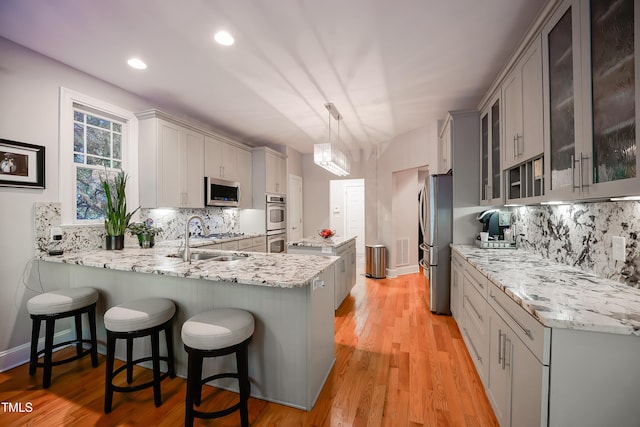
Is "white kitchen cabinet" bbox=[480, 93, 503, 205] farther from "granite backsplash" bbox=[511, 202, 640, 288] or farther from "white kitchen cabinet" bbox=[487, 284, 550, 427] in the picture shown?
"white kitchen cabinet" bbox=[487, 284, 550, 427]

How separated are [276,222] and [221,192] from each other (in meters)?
1.37

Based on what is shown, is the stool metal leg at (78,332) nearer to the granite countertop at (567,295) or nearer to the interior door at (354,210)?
the granite countertop at (567,295)

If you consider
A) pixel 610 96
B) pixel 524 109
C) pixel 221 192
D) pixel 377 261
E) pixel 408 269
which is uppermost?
pixel 524 109

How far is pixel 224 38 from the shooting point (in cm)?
216

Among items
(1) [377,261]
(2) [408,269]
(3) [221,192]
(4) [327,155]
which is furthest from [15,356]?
→ (2) [408,269]

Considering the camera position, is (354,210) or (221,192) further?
(354,210)

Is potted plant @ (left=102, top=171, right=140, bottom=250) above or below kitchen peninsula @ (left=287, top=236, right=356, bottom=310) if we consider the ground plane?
above

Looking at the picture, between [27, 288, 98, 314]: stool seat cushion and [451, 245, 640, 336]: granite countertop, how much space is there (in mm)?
2926

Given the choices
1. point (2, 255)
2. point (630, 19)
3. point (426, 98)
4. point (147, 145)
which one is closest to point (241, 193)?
point (147, 145)

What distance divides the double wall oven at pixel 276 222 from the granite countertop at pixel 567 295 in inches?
147

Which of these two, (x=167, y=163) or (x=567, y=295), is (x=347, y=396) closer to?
(x=567, y=295)

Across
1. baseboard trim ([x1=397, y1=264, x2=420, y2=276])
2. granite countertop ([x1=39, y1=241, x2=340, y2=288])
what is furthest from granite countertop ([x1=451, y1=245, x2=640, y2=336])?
baseboard trim ([x1=397, y1=264, x2=420, y2=276])

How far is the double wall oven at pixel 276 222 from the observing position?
5.12 metres

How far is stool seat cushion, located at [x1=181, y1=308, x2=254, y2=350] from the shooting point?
1.49 m
